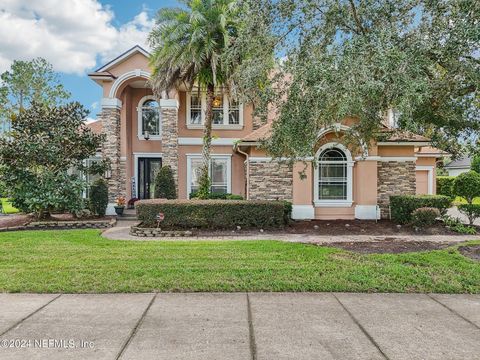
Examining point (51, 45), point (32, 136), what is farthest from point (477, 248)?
point (51, 45)

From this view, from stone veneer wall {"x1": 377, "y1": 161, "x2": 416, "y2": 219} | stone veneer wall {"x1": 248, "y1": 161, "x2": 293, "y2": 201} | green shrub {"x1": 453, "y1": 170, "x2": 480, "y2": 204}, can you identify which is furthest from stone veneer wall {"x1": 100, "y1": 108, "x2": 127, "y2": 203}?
green shrub {"x1": 453, "y1": 170, "x2": 480, "y2": 204}

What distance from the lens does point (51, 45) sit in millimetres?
28328

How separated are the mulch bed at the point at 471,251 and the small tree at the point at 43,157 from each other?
12855 millimetres

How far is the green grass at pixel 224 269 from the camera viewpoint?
18.6 ft

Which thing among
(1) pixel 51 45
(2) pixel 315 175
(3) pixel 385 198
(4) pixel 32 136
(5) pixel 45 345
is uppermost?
(1) pixel 51 45

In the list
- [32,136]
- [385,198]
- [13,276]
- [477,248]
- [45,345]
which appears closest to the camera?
[45,345]

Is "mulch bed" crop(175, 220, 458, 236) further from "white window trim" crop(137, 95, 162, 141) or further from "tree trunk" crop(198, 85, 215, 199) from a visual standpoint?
"white window trim" crop(137, 95, 162, 141)

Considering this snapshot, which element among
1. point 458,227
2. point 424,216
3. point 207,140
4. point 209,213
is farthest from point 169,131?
point 458,227

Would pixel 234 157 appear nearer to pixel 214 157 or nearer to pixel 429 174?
pixel 214 157

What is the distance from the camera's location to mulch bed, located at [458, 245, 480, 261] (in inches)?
308

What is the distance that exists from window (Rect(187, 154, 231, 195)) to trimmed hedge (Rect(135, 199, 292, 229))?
5.68 meters

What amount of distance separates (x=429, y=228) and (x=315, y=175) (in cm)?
448

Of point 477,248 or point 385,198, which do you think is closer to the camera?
point 477,248

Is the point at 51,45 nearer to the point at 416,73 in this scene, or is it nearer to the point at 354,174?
the point at 354,174
